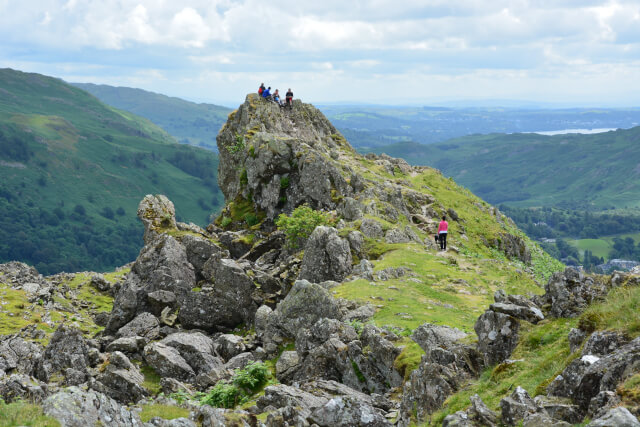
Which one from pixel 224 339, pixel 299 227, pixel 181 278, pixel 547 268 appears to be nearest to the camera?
pixel 224 339

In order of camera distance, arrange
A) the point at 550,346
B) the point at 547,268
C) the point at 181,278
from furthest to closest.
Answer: the point at 547,268
the point at 181,278
the point at 550,346

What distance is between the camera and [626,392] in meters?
11.4

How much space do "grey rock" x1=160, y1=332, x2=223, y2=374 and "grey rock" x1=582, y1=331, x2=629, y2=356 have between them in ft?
72.5

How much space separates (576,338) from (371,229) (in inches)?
1434

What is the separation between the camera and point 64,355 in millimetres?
32406

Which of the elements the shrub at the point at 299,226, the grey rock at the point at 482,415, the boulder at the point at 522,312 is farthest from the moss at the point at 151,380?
the shrub at the point at 299,226

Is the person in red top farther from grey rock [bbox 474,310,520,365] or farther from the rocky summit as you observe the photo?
grey rock [bbox 474,310,520,365]

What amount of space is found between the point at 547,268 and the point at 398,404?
61357 mm

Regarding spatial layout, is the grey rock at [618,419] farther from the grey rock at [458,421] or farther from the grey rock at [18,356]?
the grey rock at [18,356]

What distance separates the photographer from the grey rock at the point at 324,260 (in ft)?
142

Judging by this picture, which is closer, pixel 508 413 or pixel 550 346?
pixel 508 413

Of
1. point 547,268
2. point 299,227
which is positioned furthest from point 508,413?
point 547,268

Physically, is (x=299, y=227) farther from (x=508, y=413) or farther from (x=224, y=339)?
(x=508, y=413)

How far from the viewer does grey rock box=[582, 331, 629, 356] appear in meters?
14.0
